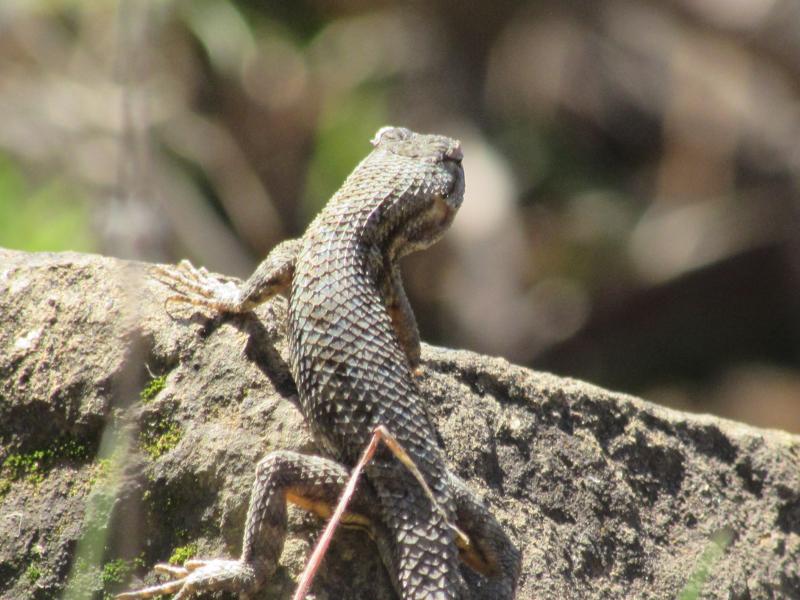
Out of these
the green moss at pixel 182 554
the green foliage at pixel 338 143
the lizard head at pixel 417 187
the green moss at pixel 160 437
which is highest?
the green foliage at pixel 338 143

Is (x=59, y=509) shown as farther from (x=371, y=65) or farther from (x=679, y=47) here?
(x=679, y=47)

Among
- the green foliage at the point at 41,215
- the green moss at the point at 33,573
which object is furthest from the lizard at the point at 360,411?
the green foliage at the point at 41,215

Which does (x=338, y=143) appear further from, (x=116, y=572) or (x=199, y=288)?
(x=116, y=572)

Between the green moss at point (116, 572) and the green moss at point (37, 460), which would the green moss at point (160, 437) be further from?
the green moss at point (116, 572)

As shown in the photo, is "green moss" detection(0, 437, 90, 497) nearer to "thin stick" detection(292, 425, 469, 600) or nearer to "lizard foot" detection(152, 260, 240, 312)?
"lizard foot" detection(152, 260, 240, 312)

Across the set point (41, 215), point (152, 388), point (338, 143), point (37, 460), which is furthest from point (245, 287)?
point (338, 143)

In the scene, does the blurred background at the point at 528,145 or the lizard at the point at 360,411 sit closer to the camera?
the lizard at the point at 360,411

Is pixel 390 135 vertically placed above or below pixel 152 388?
above
